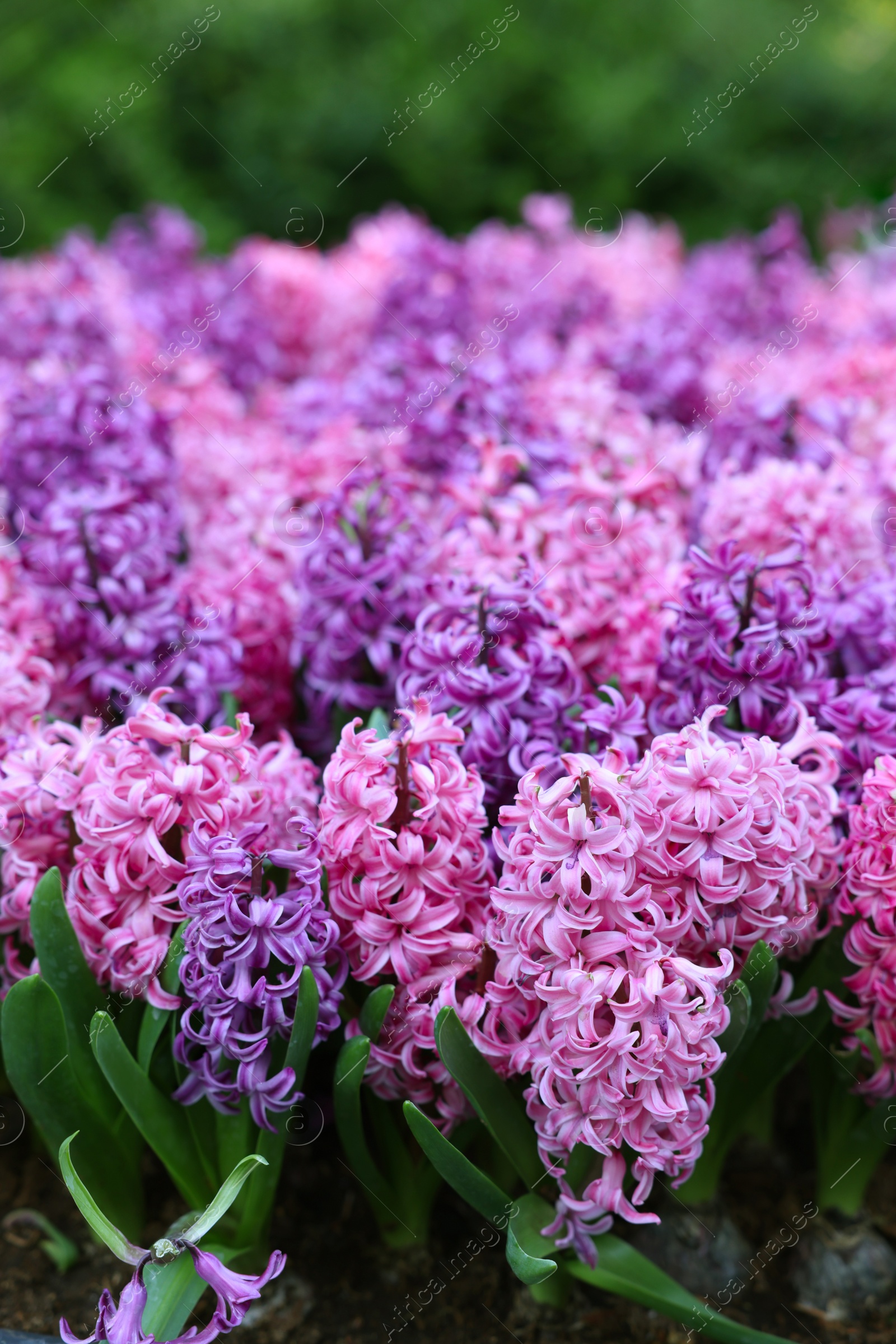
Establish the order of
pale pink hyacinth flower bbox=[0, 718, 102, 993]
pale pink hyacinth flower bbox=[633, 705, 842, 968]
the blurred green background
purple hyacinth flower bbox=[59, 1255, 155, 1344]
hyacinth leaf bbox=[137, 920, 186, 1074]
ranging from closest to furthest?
purple hyacinth flower bbox=[59, 1255, 155, 1344]
pale pink hyacinth flower bbox=[633, 705, 842, 968]
hyacinth leaf bbox=[137, 920, 186, 1074]
pale pink hyacinth flower bbox=[0, 718, 102, 993]
the blurred green background

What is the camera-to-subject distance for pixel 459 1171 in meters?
1.60

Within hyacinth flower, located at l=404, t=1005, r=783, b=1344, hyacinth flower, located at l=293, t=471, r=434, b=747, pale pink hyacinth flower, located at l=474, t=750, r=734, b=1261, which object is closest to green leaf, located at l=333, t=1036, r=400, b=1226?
hyacinth flower, located at l=404, t=1005, r=783, b=1344

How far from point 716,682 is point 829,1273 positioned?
3.81 feet

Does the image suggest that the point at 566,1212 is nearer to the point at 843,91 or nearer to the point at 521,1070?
the point at 521,1070

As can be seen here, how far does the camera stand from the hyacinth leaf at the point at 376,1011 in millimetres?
1629

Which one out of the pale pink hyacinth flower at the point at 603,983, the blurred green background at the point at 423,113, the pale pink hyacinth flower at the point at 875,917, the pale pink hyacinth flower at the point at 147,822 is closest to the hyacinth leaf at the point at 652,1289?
the pale pink hyacinth flower at the point at 603,983

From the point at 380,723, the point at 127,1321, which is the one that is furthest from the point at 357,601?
the point at 127,1321

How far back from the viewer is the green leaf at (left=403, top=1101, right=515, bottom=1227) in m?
1.56

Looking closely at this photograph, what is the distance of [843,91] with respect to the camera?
6594 mm

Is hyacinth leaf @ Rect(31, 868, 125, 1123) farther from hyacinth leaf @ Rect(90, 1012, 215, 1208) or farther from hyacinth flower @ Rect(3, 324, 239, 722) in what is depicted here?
hyacinth flower @ Rect(3, 324, 239, 722)

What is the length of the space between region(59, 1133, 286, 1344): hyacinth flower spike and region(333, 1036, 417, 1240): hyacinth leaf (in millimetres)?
184

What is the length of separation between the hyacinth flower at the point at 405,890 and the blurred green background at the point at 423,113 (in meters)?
5.86

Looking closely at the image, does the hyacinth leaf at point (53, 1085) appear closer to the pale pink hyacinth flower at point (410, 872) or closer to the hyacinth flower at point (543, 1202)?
the pale pink hyacinth flower at point (410, 872)

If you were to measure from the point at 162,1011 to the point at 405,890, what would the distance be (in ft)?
1.47
